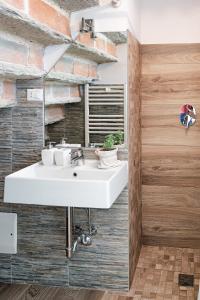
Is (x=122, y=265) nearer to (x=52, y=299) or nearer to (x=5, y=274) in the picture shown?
(x=52, y=299)

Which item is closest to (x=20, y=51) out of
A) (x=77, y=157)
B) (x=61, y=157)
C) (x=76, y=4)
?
(x=76, y=4)

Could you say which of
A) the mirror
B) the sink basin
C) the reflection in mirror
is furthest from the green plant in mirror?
the reflection in mirror

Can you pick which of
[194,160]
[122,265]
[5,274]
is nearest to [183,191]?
[194,160]

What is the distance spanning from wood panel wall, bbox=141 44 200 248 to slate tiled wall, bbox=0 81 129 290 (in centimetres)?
93

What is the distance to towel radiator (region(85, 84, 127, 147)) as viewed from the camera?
10.4 ft

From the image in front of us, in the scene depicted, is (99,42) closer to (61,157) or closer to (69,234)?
(61,157)

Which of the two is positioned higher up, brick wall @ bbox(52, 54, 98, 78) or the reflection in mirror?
brick wall @ bbox(52, 54, 98, 78)

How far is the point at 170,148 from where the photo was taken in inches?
153

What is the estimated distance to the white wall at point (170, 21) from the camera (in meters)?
3.79

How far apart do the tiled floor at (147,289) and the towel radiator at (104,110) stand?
1072 mm

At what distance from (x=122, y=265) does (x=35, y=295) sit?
64cm

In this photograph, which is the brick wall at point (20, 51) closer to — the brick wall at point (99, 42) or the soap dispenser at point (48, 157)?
the brick wall at point (99, 42)

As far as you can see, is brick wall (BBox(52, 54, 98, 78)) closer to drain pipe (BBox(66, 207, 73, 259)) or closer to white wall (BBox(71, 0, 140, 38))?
white wall (BBox(71, 0, 140, 38))

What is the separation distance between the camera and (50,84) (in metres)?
3.03
